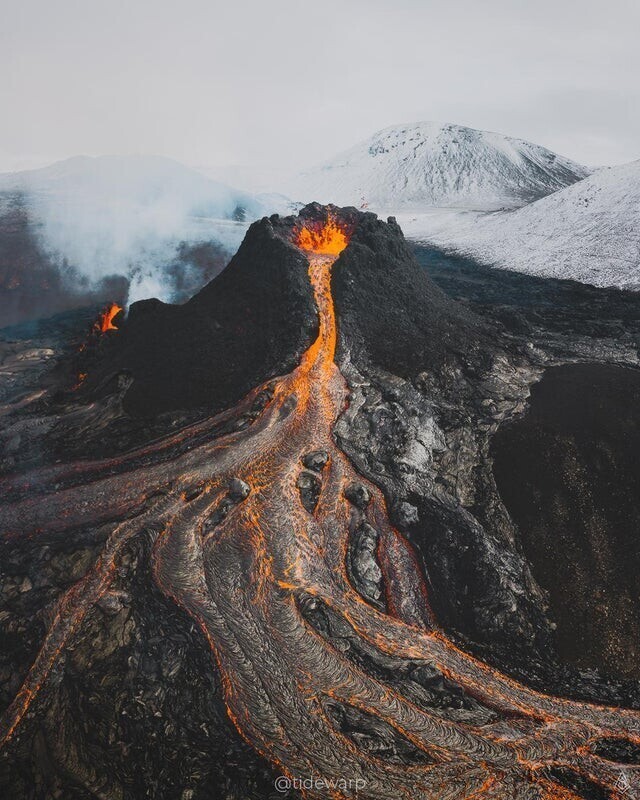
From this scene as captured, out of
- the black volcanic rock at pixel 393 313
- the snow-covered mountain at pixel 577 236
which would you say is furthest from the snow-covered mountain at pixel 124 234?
the snow-covered mountain at pixel 577 236

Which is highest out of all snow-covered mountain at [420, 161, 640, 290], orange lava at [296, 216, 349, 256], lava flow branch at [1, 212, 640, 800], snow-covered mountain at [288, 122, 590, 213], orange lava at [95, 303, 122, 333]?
snow-covered mountain at [288, 122, 590, 213]

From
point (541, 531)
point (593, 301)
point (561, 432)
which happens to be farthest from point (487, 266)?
point (541, 531)

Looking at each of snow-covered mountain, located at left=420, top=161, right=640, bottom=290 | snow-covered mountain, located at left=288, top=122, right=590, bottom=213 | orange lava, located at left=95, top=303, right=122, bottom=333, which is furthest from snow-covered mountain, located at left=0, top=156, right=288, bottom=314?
snow-covered mountain, located at left=288, top=122, right=590, bottom=213

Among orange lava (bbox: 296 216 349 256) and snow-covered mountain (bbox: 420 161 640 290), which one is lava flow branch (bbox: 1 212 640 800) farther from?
snow-covered mountain (bbox: 420 161 640 290)

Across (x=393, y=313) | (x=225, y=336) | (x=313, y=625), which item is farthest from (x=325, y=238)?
(x=313, y=625)

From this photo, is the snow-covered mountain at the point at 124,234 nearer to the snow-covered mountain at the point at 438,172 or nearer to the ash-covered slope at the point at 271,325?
the ash-covered slope at the point at 271,325

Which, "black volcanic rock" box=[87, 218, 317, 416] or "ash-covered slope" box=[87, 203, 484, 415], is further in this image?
"ash-covered slope" box=[87, 203, 484, 415]

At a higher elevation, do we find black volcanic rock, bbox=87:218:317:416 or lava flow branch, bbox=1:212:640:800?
black volcanic rock, bbox=87:218:317:416
